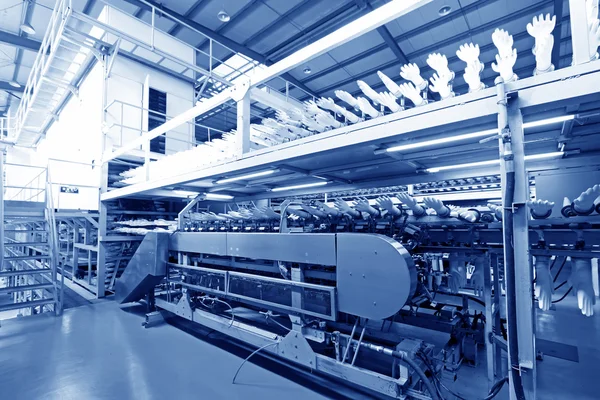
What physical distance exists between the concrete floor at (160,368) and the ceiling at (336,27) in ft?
14.9

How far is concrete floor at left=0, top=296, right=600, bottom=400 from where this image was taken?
2.16 metres

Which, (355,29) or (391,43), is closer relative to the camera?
(355,29)

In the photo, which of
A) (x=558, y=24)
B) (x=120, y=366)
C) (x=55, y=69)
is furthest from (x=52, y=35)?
(x=558, y=24)

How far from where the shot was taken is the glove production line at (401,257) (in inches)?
52.9

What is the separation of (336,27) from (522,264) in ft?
16.7

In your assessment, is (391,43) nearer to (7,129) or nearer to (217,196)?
(217,196)

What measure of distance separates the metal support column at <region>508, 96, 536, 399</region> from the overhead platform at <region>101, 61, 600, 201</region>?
0.11 meters

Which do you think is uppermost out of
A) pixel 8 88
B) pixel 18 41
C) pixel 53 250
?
pixel 8 88

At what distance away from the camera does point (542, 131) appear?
1.80 m

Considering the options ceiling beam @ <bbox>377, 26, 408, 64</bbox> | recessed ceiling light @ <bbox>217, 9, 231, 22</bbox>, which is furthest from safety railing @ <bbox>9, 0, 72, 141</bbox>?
ceiling beam @ <bbox>377, 26, 408, 64</bbox>

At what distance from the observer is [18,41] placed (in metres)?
6.32

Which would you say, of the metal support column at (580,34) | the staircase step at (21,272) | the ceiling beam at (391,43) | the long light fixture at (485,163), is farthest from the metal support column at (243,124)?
the ceiling beam at (391,43)

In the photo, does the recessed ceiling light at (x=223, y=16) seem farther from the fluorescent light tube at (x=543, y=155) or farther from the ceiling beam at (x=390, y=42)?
the fluorescent light tube at (x=543, y=155)

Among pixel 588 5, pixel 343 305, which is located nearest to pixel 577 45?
pixel 588 5
